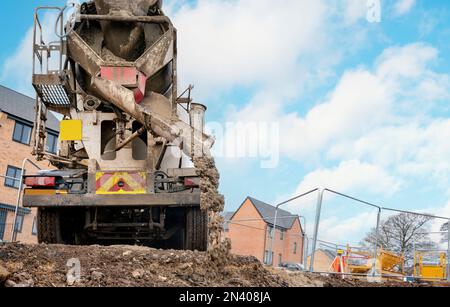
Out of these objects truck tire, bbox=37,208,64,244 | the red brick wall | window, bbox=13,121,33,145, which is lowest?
truck tire, bbox=37,208,64,244

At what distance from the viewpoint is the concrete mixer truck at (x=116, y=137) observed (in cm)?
746

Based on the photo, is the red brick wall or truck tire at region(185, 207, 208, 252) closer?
truck tire at region(185, 207, 208, 252)

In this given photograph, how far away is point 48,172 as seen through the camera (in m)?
7.72

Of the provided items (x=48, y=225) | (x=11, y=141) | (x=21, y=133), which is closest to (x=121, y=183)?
(x=48, y=225)

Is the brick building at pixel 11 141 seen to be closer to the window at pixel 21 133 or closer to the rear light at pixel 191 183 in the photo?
the window at pixel 21 133

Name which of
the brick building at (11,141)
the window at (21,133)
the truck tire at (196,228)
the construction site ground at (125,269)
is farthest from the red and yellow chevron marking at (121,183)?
the window at (21,133)

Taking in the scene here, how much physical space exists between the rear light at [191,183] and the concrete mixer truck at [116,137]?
1 cm

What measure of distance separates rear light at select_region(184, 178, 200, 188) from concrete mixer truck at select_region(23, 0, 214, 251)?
0.05 ft

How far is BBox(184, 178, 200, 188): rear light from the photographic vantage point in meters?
7.39

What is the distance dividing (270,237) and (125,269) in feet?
22.8

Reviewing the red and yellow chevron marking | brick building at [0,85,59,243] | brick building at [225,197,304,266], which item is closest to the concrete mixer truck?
the red and yellow chevron marking

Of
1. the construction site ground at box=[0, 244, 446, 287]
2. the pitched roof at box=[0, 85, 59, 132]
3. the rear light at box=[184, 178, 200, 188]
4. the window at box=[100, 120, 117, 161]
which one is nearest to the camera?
the construction site ground at box=[0, 244, 446, 287]

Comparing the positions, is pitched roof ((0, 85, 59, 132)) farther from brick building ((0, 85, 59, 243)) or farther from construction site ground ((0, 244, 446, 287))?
construction site ground ((0, 244, 446, 287))
